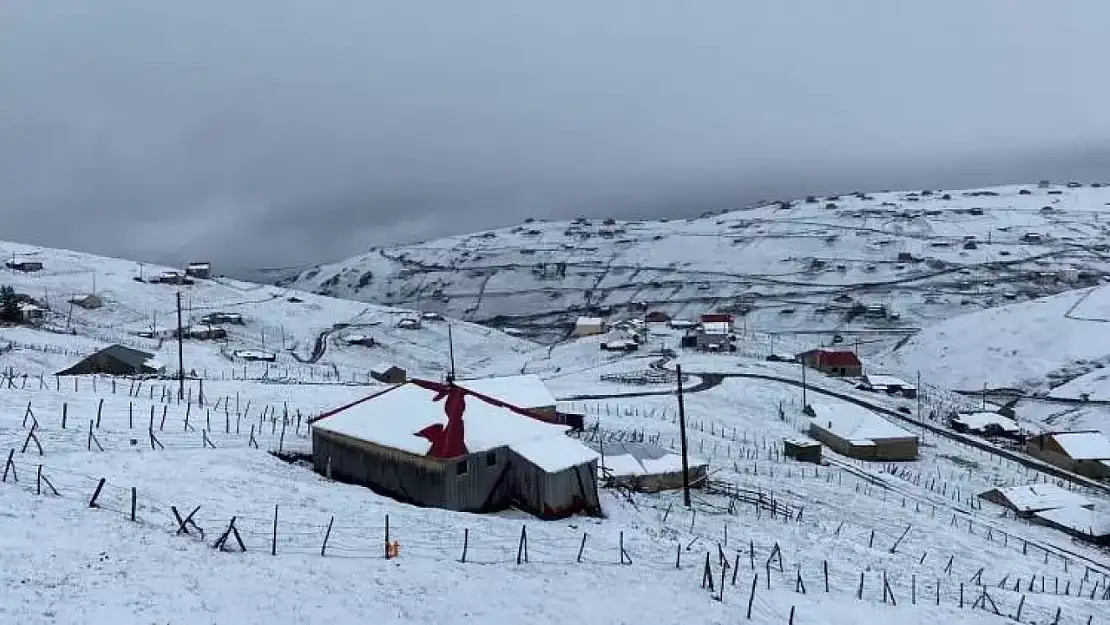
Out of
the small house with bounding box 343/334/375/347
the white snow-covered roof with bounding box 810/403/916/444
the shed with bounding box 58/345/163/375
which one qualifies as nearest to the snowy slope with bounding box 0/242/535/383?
the small house with bounding box 343/334/375/347

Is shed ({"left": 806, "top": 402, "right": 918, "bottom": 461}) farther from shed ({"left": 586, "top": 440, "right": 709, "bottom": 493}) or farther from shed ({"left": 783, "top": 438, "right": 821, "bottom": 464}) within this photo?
shed ({"left": 586, "top": 440, "right": 709, "bottom": 493})

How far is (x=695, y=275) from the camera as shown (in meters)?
191

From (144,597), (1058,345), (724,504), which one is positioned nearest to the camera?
(144,597)

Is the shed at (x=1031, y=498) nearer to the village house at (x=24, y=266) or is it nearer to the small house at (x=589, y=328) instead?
the small house at (x=589, y=328)

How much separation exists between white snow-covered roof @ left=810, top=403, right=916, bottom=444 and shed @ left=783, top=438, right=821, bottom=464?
688 centimetres

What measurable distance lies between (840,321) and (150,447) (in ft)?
441

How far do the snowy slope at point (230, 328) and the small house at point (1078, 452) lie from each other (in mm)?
63053

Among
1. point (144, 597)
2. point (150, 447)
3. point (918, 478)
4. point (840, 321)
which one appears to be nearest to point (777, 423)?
point (918, 478)

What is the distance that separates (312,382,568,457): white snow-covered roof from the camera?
29312mm

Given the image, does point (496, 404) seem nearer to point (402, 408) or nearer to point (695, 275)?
point (402, 408)

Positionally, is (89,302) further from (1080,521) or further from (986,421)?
(1080,521)

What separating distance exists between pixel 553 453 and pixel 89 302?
10306 centimetres

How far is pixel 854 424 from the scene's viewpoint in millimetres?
60562

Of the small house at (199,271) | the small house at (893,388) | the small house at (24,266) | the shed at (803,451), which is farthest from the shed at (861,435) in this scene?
the small house at (24,266)
